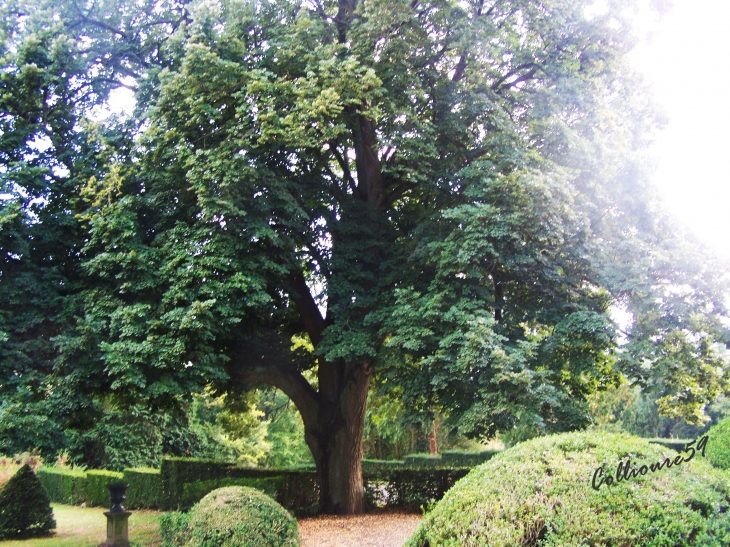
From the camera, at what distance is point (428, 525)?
521cm

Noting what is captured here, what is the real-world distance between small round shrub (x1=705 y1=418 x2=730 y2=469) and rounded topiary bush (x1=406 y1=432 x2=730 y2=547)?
7.61 feet

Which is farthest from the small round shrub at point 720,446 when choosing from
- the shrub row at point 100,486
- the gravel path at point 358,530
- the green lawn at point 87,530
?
the shrub row at point 100,486

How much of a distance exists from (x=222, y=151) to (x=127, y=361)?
3.81 metres

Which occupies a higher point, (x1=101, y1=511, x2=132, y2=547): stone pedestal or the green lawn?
(x1=101, y1=511, x2=132, y2=547): stone pedestal

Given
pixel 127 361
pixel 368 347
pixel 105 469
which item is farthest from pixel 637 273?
pixel 105 469

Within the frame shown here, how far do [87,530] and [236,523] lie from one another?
785 cm

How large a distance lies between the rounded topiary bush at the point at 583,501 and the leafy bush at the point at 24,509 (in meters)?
10.4

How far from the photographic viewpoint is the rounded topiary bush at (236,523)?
8062 mm

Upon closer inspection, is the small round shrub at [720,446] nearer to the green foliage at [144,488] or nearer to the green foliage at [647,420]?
the green foliage at [144,488]

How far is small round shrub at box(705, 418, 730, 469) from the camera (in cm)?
697

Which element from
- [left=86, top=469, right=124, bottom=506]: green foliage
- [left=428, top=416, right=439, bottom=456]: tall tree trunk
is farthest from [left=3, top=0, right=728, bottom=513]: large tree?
[left=428, top=416, right=439, bottom=456]: tall tree trunk

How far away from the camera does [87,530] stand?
14.0 meters

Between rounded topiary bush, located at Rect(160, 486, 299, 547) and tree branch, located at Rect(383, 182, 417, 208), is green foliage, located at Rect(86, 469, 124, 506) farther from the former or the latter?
tree branch, located at Rect(383, 182, 417, 208)

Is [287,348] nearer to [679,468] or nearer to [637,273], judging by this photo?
[637,273]
